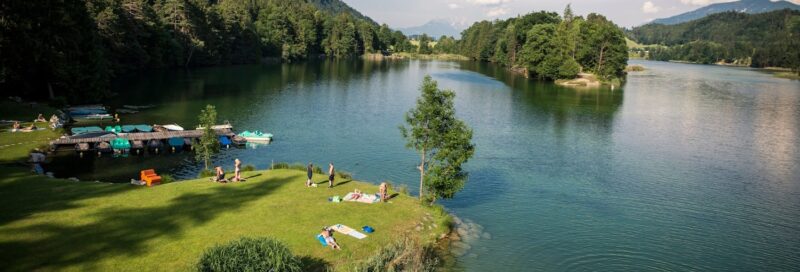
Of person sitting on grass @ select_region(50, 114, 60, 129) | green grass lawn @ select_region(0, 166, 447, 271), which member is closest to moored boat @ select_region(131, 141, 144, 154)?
person sitting on grass @ select_region(50, 114, 60, 129)

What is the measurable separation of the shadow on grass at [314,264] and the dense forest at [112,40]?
53526 millimetres

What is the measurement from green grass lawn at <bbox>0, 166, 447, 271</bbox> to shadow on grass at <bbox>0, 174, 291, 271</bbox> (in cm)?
4

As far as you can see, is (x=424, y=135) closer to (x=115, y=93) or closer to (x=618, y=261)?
(x=618, y=261)

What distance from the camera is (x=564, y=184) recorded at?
1854 inches

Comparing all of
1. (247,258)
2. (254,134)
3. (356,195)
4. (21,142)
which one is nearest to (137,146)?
(21,142)

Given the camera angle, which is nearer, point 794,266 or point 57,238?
point 57,238

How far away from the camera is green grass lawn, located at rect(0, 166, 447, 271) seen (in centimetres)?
2355

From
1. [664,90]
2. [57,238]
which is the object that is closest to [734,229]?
[57,238]

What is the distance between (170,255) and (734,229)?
37.4m

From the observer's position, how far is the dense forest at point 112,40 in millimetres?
63625

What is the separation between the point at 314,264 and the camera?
82.8ft

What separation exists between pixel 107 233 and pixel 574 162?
144 ft

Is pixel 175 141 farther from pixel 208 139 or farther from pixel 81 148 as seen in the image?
pixel 208 139

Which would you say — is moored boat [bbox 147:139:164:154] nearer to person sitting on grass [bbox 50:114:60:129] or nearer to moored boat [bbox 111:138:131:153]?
moored boat [bbox 111:138:131:153]
